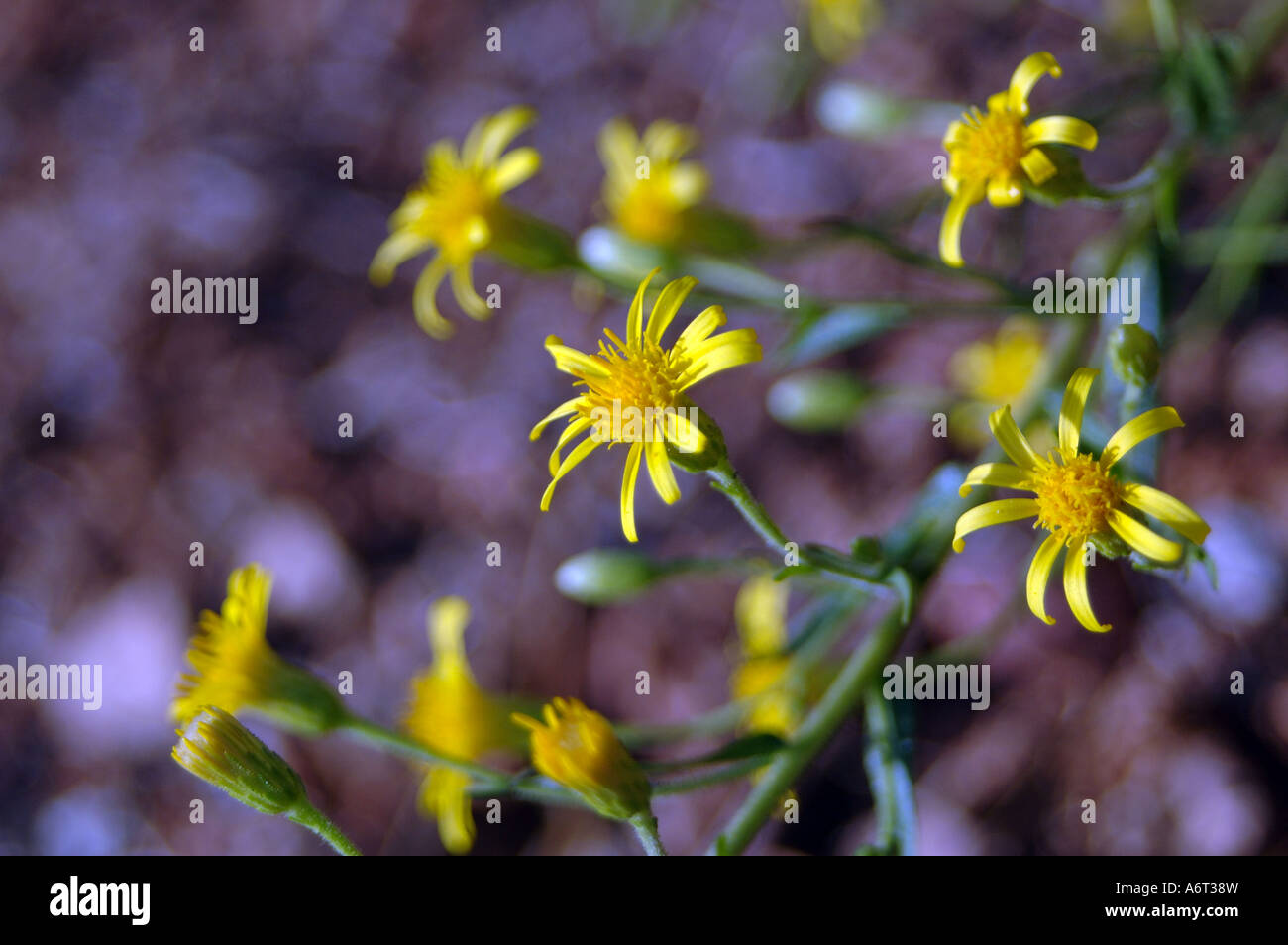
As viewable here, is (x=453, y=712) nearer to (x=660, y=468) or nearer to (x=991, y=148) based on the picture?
(x=660, y=468)

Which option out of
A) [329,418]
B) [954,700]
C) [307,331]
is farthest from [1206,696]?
[307,331]

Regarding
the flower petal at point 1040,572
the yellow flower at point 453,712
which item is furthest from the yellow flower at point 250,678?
the flower petal at point 1040,572

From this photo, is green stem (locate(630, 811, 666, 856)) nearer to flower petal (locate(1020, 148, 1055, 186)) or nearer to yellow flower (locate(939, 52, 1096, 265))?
yellow flower (locate(939, 52, 1096, 265))

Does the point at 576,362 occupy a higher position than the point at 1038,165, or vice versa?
the point at 1038,165

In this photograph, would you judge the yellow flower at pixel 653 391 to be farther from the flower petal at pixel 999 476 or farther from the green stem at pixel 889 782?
the green stem at pixel 889 782

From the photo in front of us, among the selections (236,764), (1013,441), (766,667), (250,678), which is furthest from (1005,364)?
(236,764)

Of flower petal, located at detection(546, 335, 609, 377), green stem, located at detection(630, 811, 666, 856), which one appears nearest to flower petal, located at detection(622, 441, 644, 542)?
flower petal, located at detection(546, 335, 609, 377)
